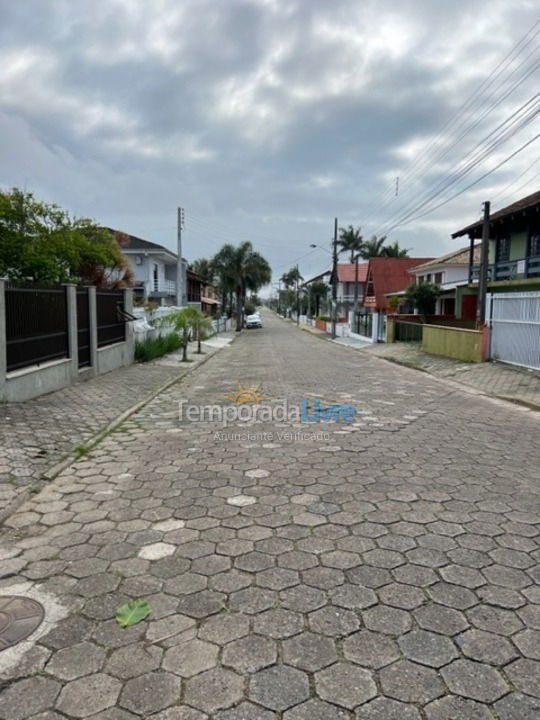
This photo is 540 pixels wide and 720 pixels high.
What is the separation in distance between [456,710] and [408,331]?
24159mm

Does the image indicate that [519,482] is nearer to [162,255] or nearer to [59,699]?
[59,699]

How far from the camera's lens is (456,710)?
2.04 metres

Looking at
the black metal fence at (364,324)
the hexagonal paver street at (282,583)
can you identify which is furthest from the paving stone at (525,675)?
the black metal fence at (364,324)

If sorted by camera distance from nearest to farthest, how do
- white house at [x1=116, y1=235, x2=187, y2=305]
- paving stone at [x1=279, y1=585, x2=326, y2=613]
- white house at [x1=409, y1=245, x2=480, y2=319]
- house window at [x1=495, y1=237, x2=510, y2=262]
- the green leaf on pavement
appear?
the green leaf on pavement, paving stone at [x1=279, y1=585, x2=326, y2=613], house window at [x1=495, y1=237, x2=510, y2=262], white house at [x1=409, y1=245, x2=480, y2=319], white house at [x1=116, y1=235, x2=187, y2=305]

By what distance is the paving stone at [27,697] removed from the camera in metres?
2.03

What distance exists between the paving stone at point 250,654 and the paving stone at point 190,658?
7cm

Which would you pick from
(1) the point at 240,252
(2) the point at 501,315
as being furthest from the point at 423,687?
(1) the point at 240,252

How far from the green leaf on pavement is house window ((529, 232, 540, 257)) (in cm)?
2269

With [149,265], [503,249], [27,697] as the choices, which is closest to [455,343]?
[503,249]

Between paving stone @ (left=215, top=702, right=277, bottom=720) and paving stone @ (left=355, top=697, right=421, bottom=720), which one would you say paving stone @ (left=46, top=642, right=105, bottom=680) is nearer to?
paving stone @ (left=215, top=702, right=277, bottom=720)

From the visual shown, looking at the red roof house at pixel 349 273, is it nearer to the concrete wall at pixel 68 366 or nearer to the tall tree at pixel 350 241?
the tall tree at pixel 350 241

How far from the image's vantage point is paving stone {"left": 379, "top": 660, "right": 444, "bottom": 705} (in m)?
2.11

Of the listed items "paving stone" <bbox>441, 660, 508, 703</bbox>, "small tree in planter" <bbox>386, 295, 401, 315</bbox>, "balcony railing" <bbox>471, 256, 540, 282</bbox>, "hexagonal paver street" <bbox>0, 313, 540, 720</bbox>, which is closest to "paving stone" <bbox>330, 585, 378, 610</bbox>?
"hexagonal paver street" <bbox>0, 313, 540, 720</bbox>

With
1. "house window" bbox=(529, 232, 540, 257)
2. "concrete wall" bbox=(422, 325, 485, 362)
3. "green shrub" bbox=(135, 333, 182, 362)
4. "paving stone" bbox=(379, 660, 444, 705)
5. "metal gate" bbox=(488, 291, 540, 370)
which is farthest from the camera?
"house window" bbox=(529, 232, 540, 257)
